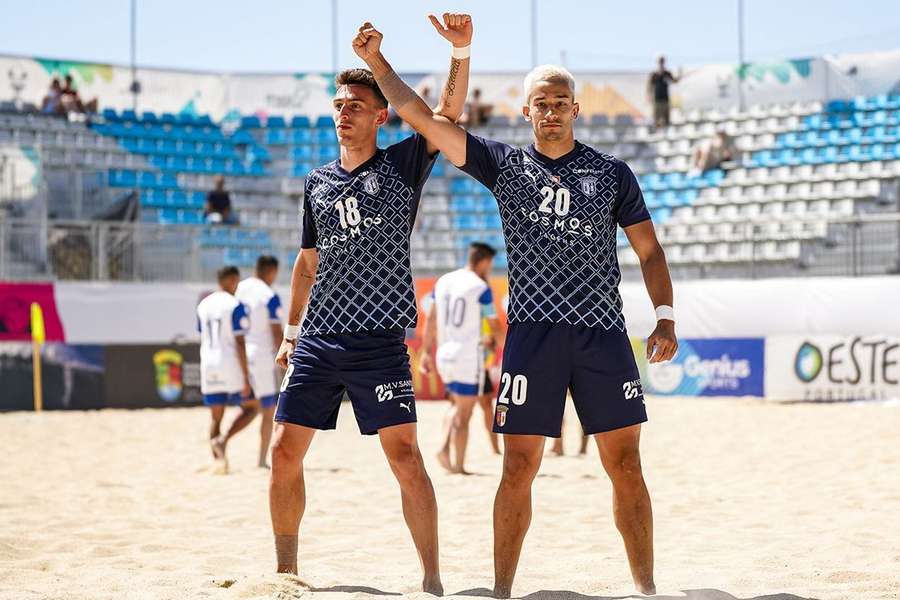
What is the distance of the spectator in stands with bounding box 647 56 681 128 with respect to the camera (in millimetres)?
25453

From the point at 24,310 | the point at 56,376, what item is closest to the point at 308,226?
the point at 56,376

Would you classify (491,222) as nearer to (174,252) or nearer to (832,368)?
(174,252)

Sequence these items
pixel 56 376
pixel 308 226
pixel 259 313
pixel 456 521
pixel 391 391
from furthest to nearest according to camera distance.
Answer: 1. pixel 56 376
2. pixel 259 313
3. pixel 456 521
4. pixel 308 226
5. pixel 391 391

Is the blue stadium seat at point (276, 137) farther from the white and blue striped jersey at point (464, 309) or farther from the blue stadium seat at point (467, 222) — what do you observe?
the white and blue striped jersey at point (464, 309)

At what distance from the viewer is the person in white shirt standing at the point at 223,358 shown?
32.1 ft

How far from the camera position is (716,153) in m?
24.3

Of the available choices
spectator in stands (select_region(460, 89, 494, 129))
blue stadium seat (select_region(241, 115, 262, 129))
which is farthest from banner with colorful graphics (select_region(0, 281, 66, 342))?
spectator in stands (select_region(460, 89, 494, 129))

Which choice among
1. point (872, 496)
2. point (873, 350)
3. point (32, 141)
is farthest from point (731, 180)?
point (872, 496)

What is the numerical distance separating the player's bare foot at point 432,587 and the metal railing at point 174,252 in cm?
1344

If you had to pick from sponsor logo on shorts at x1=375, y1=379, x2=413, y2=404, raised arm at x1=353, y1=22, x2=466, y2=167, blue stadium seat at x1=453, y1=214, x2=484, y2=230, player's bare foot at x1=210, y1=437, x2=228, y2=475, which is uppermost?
blue stadium seat at x1=453, y1=214, x2=484, y2=230

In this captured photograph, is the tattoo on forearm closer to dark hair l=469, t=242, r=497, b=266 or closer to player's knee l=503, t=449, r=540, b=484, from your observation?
player's knee l=503, t=449, r=540, b=484

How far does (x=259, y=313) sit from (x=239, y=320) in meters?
0.35

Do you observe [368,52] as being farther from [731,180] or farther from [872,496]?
[731,180]

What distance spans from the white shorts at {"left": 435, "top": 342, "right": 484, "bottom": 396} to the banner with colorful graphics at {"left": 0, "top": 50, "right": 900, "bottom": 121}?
1633 centimetres
